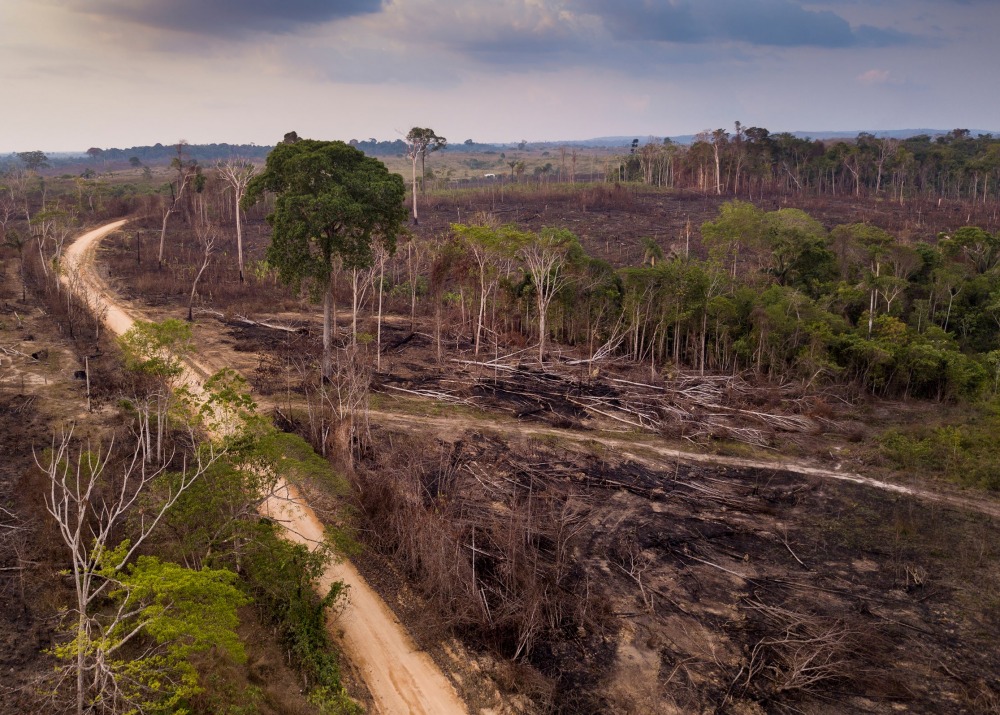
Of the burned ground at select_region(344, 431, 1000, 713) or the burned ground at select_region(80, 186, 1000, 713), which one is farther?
the burned ground at select_region(80, 186, 1000, 713)

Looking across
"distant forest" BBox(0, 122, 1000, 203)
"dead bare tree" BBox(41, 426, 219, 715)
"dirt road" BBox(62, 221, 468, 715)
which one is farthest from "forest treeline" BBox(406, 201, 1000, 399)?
"distant forest" BBox(0, 122, 1000, 203)

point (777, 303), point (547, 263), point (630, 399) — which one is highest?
point (547, 263)

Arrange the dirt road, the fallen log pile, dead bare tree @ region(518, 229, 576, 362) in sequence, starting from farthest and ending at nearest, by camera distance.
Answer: dead bare tree @ region(518, 229, 576, 362) < the fallen log pile < the dirt road

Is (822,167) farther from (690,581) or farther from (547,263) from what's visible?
(690,581)

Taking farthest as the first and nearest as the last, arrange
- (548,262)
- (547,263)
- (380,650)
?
(547,263)
(548,262)
(380,650)

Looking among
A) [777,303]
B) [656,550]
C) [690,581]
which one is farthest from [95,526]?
[777,303]

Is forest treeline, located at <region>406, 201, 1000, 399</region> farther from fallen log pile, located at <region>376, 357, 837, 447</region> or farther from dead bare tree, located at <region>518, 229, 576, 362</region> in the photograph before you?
fallen log pile, located at <region>376, 357, 837, 447</region>

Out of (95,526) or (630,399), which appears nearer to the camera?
(95,526)

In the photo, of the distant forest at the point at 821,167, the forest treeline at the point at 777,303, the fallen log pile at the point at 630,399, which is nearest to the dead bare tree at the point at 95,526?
the fallen log pile at the point at 630,399
